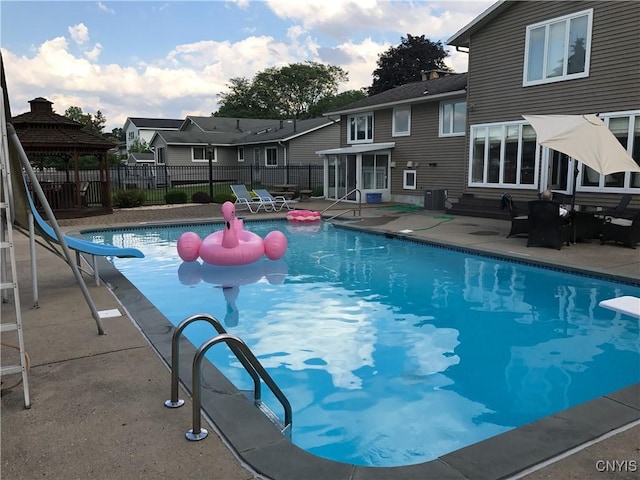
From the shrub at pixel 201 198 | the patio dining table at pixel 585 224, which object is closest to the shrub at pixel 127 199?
the shrub at pixel 201 198

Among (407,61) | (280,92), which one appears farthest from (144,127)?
(407,61)

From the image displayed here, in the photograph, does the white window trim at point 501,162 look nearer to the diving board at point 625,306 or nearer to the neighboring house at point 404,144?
the neighboring house at point 404,144

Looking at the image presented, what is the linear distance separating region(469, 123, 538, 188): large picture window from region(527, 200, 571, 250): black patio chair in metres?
4.49

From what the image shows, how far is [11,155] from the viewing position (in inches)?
176

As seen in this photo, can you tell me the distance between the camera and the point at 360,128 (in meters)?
22.1

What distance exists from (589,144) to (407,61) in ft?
124

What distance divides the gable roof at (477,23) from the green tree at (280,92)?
40.3m

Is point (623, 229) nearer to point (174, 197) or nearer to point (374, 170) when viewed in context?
point (374, 170)

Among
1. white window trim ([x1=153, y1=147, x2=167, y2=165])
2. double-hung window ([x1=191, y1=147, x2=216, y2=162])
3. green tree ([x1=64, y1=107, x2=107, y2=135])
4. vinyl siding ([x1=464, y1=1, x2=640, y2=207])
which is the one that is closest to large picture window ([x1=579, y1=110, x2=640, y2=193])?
vinyl siding ([x1=464, y1=1, x2=640, y2=207])

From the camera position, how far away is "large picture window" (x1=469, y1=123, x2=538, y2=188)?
46.0 feet

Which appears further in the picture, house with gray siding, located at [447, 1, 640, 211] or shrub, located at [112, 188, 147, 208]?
shrub, located at [112, 188, 147, 208]

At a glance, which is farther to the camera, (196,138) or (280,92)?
(280,92)

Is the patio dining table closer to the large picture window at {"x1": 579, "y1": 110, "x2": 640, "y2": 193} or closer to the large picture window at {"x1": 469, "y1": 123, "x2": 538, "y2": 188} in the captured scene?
the large picture window at {"x1": 579, "y1": 110, "x2": 640, "y2": 193}

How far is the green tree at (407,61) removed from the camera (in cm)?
4381
